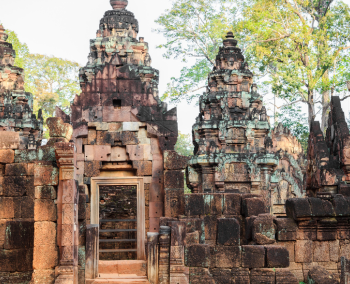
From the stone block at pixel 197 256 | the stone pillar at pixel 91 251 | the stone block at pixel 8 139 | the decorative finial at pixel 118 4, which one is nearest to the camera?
the stone block at pixel 197 256

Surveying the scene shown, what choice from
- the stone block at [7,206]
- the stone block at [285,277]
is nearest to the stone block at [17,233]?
the stone block at [7,206]

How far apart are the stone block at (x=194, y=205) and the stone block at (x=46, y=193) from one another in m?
2.81

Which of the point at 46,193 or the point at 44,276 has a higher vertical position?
the point at 46,193

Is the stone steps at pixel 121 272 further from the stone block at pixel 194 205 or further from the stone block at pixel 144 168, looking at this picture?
the stone block at pixel 144 168

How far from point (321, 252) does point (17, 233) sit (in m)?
5.71

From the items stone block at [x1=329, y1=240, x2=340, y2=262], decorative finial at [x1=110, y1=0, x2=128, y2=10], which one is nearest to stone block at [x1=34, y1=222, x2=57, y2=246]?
stone block at [x1=329, y1=240, x2=340, y2=262]

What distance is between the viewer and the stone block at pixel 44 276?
8727 mm

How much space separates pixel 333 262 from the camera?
9984mm

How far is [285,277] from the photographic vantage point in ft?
30.1

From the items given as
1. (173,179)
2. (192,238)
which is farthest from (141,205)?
(192,238)

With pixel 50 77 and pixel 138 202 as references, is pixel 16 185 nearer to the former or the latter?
pixel 138 202

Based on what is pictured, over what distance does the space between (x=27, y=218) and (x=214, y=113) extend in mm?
9486

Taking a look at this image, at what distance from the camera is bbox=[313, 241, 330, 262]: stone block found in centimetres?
999

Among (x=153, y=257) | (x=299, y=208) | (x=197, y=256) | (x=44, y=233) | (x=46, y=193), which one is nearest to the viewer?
(x=44, y=233)
